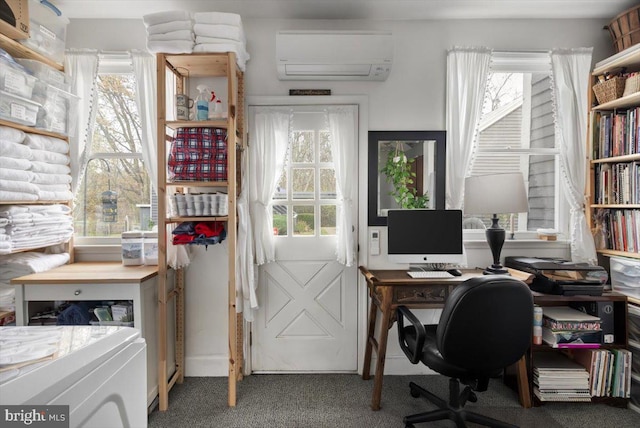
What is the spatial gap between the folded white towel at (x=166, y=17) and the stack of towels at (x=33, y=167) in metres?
1.09

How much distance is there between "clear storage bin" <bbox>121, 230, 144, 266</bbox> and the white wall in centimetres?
39

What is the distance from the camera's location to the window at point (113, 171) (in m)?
2.66

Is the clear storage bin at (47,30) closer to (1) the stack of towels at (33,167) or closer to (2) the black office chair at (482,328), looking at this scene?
(1) the stack of towels at (33,167)

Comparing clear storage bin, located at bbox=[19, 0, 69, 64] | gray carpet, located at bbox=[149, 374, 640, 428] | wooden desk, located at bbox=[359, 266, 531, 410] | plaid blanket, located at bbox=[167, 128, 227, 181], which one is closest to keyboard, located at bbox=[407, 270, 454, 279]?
wooden desk, located at bbox=[359, 266, 531, 410]

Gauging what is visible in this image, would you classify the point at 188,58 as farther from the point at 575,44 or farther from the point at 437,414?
the point at 575,44

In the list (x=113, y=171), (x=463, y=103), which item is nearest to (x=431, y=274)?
(x=463, y=103)

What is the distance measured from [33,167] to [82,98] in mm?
695

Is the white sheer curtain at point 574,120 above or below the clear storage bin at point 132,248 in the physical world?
above

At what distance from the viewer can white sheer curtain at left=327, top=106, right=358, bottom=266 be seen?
255 cm

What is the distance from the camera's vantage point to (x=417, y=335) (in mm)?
1823

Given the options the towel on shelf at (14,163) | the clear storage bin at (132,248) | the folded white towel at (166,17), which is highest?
the folded white towel at (166,17)

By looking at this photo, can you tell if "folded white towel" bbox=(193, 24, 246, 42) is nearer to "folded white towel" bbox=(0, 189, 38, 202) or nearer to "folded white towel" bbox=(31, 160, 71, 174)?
"folded white towel" bbox=(31, 160, 71, 174)

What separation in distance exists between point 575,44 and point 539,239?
5.20 feet

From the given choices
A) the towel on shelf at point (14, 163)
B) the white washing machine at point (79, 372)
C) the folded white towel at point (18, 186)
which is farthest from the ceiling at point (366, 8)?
the white washing machine at point (79, 372)
